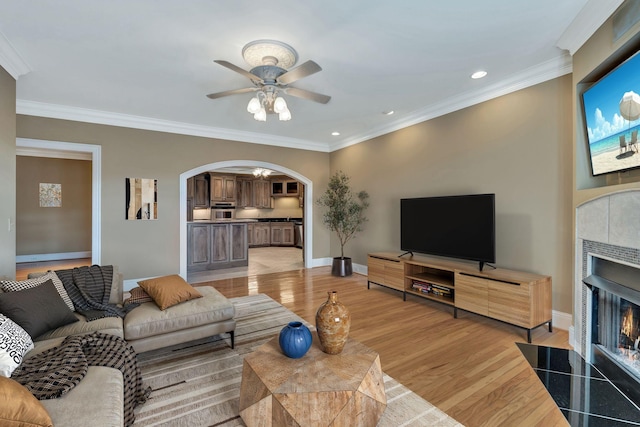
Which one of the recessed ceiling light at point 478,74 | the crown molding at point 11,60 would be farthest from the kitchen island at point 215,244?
the recessed ceiling light at point 478,74

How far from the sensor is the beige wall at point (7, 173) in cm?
282

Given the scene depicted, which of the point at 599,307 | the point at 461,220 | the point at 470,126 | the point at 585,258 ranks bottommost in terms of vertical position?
the point at 599,307

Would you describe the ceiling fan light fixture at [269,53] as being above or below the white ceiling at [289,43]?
below

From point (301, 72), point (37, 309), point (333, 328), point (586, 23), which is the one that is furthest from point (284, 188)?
point (333, 328)

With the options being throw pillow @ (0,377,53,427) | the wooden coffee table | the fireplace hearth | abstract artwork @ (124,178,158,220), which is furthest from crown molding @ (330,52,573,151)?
throw pillow @ (0,377,53,427)

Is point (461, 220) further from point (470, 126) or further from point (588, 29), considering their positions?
point (588, 29)

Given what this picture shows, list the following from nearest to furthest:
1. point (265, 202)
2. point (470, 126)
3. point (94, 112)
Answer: point (470, 126) < point (94, 112) < point (265, 202)

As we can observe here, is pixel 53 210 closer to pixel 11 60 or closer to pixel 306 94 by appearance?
pixel 11 60

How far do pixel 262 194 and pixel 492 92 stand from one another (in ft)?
27.5

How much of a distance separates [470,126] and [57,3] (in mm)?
4427

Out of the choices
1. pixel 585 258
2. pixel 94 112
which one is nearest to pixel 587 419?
pixel 585 258

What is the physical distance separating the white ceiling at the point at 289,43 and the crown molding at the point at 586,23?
12mm

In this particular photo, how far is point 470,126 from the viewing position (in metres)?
3.99

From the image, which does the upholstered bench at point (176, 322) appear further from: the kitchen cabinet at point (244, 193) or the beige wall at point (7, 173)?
the kitchen cabinet at point (244, 193)
